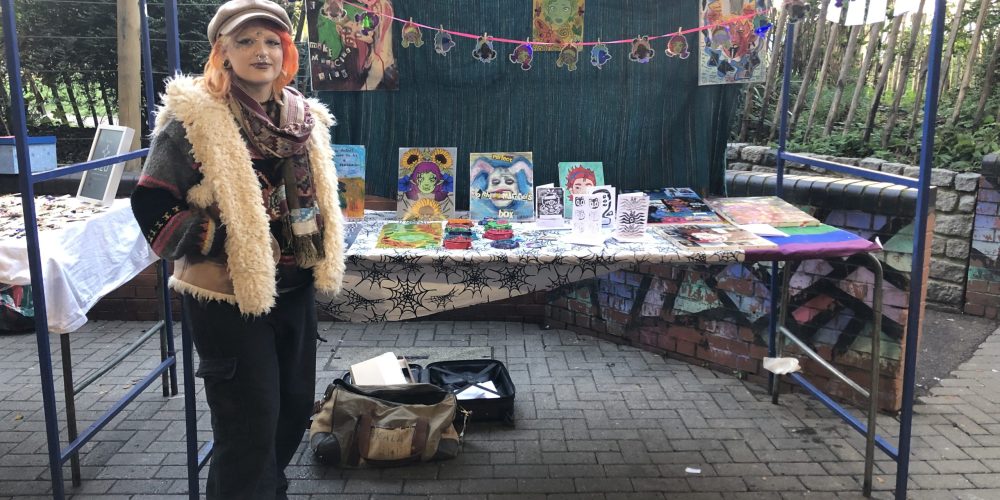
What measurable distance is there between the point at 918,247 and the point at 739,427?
1248mm

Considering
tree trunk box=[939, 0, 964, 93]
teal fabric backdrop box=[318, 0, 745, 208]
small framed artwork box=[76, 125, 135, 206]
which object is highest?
tree trunk box=[939, 0, 964, 93]

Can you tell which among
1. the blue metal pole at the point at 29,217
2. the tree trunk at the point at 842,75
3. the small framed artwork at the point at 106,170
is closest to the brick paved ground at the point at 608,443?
the blue metal pole at the point at 29,217

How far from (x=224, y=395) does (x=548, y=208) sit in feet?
5.34

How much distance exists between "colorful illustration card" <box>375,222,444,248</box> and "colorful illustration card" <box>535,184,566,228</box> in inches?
17.8

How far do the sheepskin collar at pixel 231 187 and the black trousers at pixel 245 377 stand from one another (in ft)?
0.37

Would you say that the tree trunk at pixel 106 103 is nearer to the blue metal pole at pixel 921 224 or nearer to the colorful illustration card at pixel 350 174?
the colorful illustration card at pixel 350 174

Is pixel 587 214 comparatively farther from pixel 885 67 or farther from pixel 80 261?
pixel 885 67

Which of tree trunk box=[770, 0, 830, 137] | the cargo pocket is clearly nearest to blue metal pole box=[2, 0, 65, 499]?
the cargo pocket

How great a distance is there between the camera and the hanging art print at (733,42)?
11.0 ft

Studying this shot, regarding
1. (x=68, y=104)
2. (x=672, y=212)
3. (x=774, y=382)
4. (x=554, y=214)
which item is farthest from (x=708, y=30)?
(x=68, y=104)

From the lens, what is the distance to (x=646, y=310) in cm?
453

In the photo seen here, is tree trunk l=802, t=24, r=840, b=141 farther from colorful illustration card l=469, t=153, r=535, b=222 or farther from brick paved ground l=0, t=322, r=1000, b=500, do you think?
colorful illustration card l=469, t=153, r=535, b=222

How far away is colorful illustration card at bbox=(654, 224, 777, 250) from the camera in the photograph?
2883 mm

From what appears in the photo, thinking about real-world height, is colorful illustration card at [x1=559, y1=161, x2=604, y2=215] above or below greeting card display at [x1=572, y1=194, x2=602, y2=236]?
above
